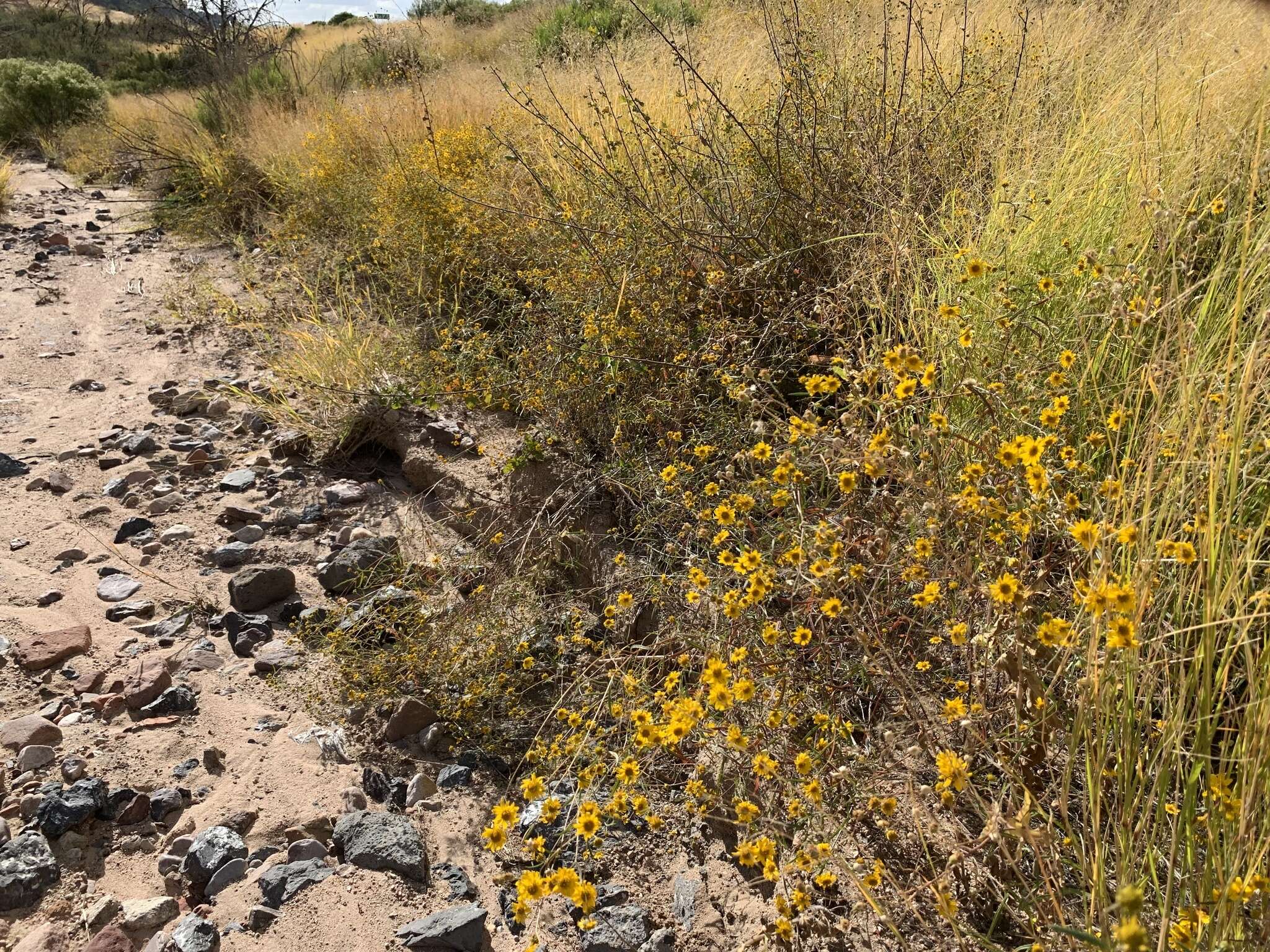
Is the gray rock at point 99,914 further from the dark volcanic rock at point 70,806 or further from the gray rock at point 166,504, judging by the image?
the gray rock at point 166,504

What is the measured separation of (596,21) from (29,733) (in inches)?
346

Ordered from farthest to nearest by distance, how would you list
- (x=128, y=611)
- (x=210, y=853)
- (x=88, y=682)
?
1. (x=128, y=611)
2. (x=88, y=682)
3. (x=210, y=853)

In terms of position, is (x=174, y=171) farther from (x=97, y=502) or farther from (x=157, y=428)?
(x=97, y=502)

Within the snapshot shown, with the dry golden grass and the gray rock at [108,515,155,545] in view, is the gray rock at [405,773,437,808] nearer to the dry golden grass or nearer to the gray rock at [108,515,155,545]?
the dry golden grass

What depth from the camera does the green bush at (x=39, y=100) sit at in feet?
34.4

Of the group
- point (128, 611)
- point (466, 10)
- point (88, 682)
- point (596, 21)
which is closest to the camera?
point (88, 682)

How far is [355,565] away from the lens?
3016 mm

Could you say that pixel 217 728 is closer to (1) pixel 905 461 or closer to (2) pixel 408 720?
(2) pixel 408 720

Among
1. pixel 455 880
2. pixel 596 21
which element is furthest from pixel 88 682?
pixel 596 21

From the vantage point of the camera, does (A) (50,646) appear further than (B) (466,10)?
No

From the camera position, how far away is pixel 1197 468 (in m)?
1.60

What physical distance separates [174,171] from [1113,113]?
814 cm

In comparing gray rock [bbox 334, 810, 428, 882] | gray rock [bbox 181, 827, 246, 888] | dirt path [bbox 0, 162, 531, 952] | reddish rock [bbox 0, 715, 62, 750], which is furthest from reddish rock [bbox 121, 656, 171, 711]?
gray rock [bbox 334, 810, 428, 882]

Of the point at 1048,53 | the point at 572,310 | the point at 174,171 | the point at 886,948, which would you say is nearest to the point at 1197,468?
the point at 886,948
